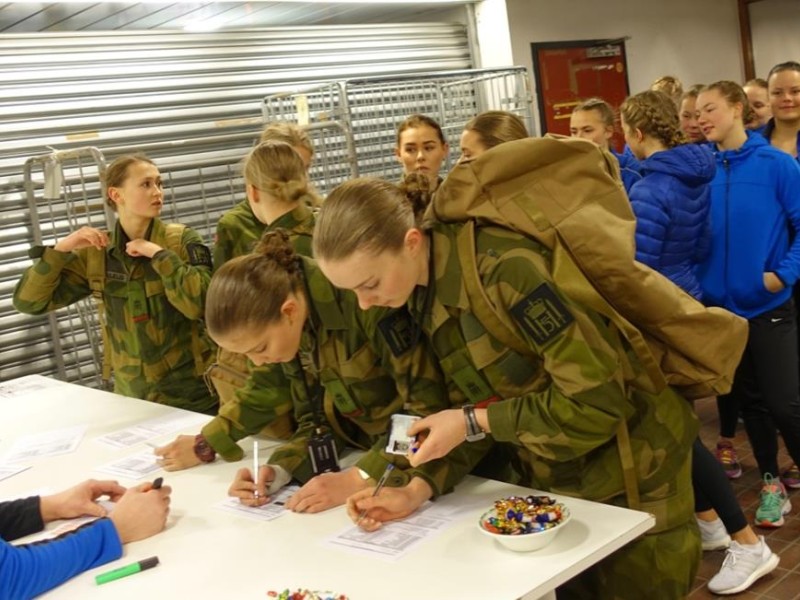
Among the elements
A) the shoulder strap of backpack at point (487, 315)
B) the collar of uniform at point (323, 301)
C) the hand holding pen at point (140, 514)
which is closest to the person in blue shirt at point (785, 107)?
the shoulder strap of backpack at point (487, 315)

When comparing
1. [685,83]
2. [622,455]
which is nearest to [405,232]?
[622,455]

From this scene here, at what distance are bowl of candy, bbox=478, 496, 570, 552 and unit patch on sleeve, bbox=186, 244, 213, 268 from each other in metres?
2.02

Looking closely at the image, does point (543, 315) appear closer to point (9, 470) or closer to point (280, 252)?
point (280, 252)

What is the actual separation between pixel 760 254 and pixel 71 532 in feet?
8.64

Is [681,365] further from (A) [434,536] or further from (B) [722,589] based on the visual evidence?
(B) [722,589]

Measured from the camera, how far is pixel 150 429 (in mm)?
2857

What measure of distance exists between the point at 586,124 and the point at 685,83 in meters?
4.61

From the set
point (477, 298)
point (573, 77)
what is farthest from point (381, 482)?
point (573, 77)

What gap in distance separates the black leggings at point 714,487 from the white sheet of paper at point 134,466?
167 centimetres

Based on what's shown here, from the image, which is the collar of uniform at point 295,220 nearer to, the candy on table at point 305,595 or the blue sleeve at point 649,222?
the blue sleeve at point 649,222

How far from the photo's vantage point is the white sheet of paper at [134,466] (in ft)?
8.03

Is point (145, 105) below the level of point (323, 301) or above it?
above

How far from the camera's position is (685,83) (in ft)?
26.6

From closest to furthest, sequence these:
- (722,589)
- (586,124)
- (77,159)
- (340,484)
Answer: (340,484) < (722,589) < (586,124) < (77,159)
